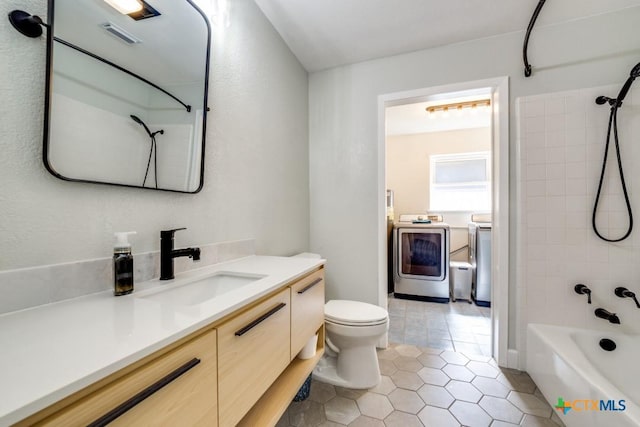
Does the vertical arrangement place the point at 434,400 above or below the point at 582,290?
below

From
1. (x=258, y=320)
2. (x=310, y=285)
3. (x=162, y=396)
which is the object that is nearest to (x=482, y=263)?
(x=310, y=285)

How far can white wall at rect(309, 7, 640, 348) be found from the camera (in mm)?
1708

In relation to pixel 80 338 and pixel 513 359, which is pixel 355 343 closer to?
pixel 513 359

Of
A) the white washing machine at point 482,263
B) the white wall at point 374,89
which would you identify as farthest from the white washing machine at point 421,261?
the white wall at point 374,89

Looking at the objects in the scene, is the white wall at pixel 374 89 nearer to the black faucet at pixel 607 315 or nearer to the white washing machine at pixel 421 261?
the black faucet at pixel 607 315

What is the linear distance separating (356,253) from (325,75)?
163 centimetres

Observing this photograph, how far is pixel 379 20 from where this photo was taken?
1777 millimetres

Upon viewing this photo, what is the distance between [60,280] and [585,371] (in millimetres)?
2179

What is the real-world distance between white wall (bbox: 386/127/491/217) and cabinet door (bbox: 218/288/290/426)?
357cm

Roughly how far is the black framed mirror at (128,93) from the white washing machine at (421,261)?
9.29ft

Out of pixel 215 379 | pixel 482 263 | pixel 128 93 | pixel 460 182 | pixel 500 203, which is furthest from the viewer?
pixel 460 182

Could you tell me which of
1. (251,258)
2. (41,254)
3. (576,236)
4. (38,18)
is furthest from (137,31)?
(576,236)

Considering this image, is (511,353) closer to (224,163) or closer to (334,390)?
(334,390)

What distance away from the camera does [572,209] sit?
1.75 m
